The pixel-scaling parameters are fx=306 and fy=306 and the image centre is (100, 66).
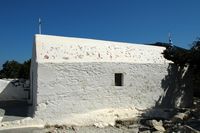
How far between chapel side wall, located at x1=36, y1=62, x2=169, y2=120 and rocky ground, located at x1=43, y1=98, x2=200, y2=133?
0.68 meters

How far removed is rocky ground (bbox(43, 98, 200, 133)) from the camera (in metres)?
11.7

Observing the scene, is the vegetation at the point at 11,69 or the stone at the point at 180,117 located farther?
the vegetation at the point at 11,69

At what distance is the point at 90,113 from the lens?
13039mm

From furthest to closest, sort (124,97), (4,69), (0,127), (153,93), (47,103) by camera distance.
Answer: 1. (4,69)
2. (153,93)
3. (124,97)
4. (47,103)
5. (0,127)

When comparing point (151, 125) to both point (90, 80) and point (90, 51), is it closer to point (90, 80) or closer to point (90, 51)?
point (90, 80)

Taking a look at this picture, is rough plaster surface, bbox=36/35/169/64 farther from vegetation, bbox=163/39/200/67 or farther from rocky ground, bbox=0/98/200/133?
rocky ground, bbox=0/98/200/133

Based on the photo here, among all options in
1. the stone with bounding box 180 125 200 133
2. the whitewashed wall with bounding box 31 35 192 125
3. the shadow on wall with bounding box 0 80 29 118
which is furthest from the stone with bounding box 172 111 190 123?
the shadow on wall with bounding box 0 80 29 118

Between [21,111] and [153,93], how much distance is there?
6244 mm

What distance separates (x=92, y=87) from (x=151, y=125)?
2.93m

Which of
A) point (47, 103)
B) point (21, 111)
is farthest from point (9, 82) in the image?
point (47, 103)

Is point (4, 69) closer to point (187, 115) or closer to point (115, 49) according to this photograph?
point (115, 49)

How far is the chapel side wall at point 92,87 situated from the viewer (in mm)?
12219

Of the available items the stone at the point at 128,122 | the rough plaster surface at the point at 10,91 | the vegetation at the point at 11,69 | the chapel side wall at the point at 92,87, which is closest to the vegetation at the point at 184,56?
the chapel side wall at the point at 92,87

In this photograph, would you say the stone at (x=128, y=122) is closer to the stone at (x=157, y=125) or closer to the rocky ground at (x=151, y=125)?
the rocky ground at (x=151, y=125)
